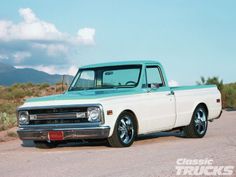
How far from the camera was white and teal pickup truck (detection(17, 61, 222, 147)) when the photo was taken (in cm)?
1145

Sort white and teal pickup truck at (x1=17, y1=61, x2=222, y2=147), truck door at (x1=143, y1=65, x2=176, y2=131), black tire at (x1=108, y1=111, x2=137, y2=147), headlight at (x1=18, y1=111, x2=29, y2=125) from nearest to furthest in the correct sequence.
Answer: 1. white and teal pickup truck at (x1=17, y1=61, x2=222, y2=147)
2. black tire at (x1=108, y1=111, x2=137, y2=147)
3. headlight at (x1=18, y1=111, x2=29, y2=125)
4. truck door at (x1=143, y1=65, x2=176, y2=131)

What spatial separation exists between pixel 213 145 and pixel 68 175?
4047 millimetres

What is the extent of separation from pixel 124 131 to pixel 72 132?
3.49 ft

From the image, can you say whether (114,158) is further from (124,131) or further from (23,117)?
(23,117)

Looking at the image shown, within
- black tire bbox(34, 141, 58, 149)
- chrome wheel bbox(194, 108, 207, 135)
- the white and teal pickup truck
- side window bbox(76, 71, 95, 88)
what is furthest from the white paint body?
side window bbox(76, 71, 95, 88)

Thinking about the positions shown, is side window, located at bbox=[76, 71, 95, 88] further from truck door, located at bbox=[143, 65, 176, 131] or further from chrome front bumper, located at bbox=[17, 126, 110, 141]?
chrome front bumper, located at bbox=[17, 126, 110, 141]

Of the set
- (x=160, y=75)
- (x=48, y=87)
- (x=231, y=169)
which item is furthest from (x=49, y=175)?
(x=48, y=87)

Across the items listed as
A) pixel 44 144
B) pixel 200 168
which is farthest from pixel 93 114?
pixel 200 168

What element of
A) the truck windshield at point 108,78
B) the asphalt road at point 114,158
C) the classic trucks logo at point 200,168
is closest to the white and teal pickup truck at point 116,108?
the truck windshield at point 108,78

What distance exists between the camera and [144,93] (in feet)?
41.0

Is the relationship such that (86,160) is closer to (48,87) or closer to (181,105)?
(181,105)

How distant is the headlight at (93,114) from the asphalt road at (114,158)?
61cm

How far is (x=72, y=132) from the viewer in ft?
37.7

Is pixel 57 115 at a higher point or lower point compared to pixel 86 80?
lower
